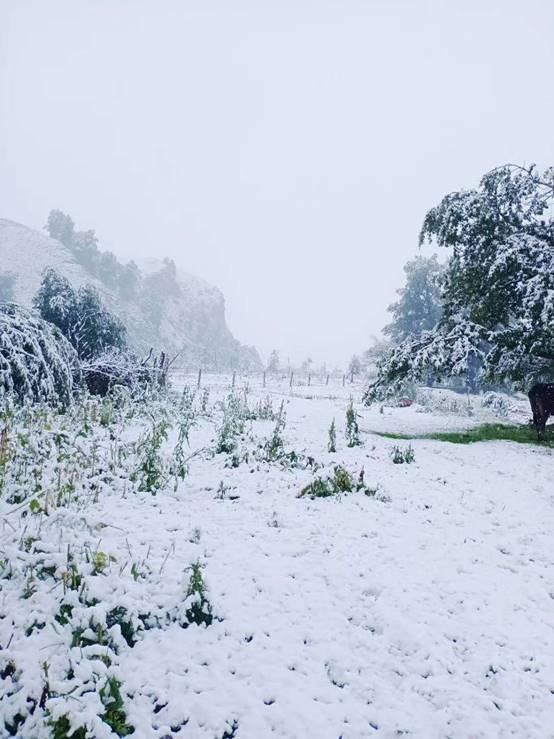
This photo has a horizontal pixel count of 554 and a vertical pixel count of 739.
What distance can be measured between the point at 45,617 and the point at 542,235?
1395 cm

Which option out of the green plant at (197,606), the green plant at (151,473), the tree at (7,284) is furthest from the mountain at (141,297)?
the green plant at (197,606)

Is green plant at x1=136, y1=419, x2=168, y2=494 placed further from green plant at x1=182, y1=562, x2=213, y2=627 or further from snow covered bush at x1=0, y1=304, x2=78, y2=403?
green plant at x1=182, y1=562, x2=213, y2=627

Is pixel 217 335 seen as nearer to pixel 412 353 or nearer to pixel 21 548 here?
→ pixel 412 353

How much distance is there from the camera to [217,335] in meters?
95.9

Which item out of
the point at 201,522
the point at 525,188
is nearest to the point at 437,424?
the point at 525,188

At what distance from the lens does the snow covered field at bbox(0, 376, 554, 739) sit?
269cm

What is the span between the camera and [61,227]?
7719 centimetres

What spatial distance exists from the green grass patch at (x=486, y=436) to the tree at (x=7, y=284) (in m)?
67.5

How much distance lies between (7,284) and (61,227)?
16.6 metres

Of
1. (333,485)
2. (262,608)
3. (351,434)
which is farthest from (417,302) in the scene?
(262,608)

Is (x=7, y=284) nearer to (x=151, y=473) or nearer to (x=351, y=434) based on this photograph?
(x=351, y=434)

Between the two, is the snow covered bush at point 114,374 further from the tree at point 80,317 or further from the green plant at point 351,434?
the green plant at point 351,434

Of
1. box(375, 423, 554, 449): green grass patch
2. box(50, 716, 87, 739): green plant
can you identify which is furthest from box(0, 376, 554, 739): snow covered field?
box(375, 423, 554, 449): green grass patch

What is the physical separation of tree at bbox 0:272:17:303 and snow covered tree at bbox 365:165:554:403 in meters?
66.5
